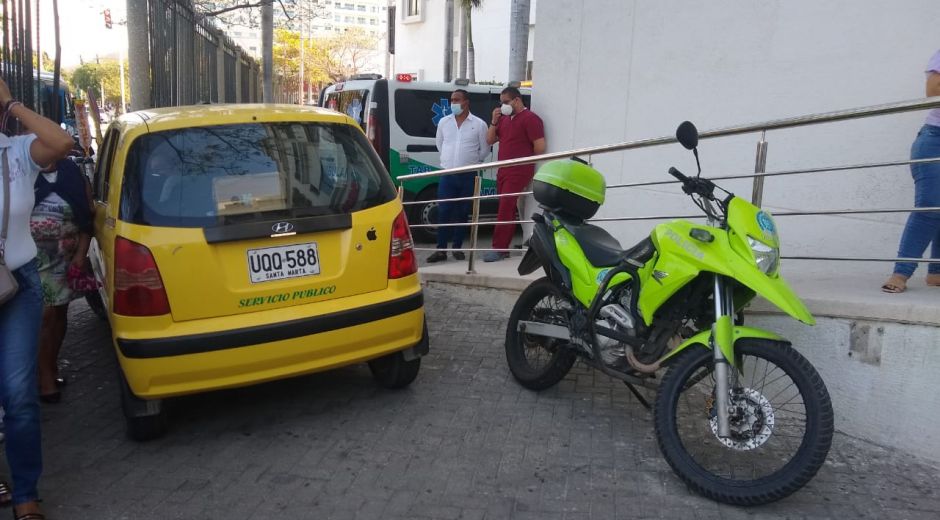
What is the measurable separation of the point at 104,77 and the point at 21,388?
3066 inches

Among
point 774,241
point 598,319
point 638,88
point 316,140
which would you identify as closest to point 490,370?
point 598,319

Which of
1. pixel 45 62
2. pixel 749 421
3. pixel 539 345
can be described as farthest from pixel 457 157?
pixel 749 421

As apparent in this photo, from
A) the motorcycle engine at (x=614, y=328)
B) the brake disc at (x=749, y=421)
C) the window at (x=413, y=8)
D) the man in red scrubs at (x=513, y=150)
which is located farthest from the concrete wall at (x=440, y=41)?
the brake disc at (x=749, y=421)

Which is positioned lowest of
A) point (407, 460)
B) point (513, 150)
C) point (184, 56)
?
point (407, 460)

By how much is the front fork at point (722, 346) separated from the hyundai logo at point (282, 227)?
2.01 meters

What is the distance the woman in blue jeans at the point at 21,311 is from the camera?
2828mm

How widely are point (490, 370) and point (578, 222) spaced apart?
3.84ft

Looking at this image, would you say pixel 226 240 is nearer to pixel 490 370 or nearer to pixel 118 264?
pixel 118 264

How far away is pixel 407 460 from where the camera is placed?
11.4ft

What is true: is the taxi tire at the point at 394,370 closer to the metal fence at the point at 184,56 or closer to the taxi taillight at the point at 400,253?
the taxi taillight at the point at 400,253

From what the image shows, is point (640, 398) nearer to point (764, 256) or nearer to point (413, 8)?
point (764, 256)

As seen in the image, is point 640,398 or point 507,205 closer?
point 640,398

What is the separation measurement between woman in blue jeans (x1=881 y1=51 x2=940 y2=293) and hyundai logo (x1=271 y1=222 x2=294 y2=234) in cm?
312

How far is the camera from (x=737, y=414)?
301 cm
